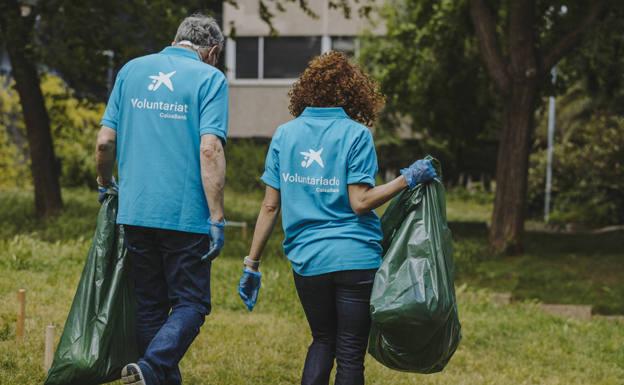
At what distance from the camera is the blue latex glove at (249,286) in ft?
15.6

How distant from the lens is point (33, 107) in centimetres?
1487

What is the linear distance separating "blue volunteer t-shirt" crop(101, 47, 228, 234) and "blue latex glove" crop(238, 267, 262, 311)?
324 mm

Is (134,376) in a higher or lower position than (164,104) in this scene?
lower

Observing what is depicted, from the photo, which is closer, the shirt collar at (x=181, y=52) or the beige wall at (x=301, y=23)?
the shirt collar at (x=181, y=52)

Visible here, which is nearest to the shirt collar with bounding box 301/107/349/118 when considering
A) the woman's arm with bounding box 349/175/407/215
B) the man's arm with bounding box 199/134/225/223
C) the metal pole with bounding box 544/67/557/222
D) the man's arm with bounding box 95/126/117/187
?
the woman's arm with bounding box 349/175/407/215

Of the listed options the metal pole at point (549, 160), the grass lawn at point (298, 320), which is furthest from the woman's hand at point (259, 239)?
the metal pole at point (549, 160)

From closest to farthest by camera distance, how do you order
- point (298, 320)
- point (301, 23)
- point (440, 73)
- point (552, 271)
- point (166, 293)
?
point (166, 293) < point (298, 320) < point (552, 271) < point (440, 73) < point (301, 23)

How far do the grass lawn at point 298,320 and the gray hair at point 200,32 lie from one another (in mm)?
2070

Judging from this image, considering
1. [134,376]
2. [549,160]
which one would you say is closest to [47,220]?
[134,376]

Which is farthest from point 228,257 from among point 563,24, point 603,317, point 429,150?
point 429,150

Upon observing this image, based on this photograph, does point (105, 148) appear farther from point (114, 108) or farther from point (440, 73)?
point (440, 73)

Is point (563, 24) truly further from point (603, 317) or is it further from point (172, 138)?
point (172, 138)

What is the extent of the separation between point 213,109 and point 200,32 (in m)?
0.43

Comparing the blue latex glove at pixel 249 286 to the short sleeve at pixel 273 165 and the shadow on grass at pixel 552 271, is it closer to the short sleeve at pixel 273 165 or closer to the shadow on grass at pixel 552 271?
the short sleeve at pixel 273 165
